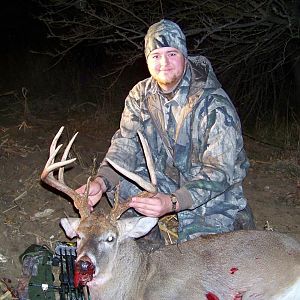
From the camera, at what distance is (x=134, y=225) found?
12.7ft

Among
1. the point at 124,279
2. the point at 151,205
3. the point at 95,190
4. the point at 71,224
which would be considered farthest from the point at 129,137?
the point at 124,279

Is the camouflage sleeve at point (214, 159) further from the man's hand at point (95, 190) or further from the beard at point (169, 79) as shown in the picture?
Answer: the man's hand at point (95, 190)

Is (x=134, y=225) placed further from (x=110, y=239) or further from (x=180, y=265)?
(x=180, y=265)

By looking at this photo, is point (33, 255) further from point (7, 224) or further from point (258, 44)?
point (258, 44)

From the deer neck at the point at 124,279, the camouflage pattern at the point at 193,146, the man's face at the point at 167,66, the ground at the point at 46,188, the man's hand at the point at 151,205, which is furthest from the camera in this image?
the ground at the point at 46,188

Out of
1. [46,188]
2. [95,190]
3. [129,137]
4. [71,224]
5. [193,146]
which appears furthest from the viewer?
[46,188]

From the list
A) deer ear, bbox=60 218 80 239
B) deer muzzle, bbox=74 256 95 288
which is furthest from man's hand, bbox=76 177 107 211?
deer muzzle, bbox=74 256 95 288

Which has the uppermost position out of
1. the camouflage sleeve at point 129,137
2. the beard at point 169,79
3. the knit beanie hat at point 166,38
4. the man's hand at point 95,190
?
the knit beanie hat at point 166,38

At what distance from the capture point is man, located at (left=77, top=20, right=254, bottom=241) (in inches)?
171

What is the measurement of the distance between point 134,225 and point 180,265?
1.26 feet

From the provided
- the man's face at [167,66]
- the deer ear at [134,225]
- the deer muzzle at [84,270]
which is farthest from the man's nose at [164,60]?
the deer muzzle at [84,270]

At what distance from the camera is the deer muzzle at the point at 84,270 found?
3533 mm

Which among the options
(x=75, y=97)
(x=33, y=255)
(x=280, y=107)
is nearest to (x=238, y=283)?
(x=33, y=255)

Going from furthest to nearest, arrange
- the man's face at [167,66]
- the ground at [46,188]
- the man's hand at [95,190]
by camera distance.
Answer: the ground at [46,188] < the man's face at [167,66] < the man's hand at [95,190]
